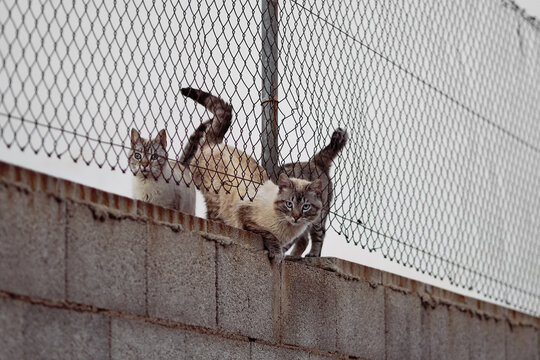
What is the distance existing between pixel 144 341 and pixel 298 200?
176 cm

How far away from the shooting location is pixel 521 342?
8.18m

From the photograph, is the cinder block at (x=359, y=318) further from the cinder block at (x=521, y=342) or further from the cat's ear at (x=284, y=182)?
the cinder block at (x=521, y=342)

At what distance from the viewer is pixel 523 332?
8.22 m

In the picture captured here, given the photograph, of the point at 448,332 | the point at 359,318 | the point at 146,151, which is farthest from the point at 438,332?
the point at 146,151

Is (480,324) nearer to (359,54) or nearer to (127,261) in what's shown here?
(359,54)

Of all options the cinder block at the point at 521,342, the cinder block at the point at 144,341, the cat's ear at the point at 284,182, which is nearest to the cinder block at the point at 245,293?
the cinder block at the point at 144,341

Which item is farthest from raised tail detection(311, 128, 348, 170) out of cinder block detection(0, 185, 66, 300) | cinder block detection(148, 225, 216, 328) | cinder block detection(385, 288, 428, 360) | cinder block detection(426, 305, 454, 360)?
cinder block detection(0, 185, 66, 300)

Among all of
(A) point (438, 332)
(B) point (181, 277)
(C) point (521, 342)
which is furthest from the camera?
(C) point (521, 342)

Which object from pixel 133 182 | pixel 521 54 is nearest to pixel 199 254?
pixel 133 182

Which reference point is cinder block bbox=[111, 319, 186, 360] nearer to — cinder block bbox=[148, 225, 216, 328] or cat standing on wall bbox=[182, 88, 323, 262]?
cinder block bbox=[148, 225, 216, 328]

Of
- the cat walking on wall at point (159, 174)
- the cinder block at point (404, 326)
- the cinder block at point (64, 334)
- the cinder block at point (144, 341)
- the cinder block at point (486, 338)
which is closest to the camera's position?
the cinder block at point (64, 334)

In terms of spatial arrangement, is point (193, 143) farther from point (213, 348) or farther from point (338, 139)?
point (213, 348)

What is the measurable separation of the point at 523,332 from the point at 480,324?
0.74 metres

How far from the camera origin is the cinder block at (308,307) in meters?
5.85
